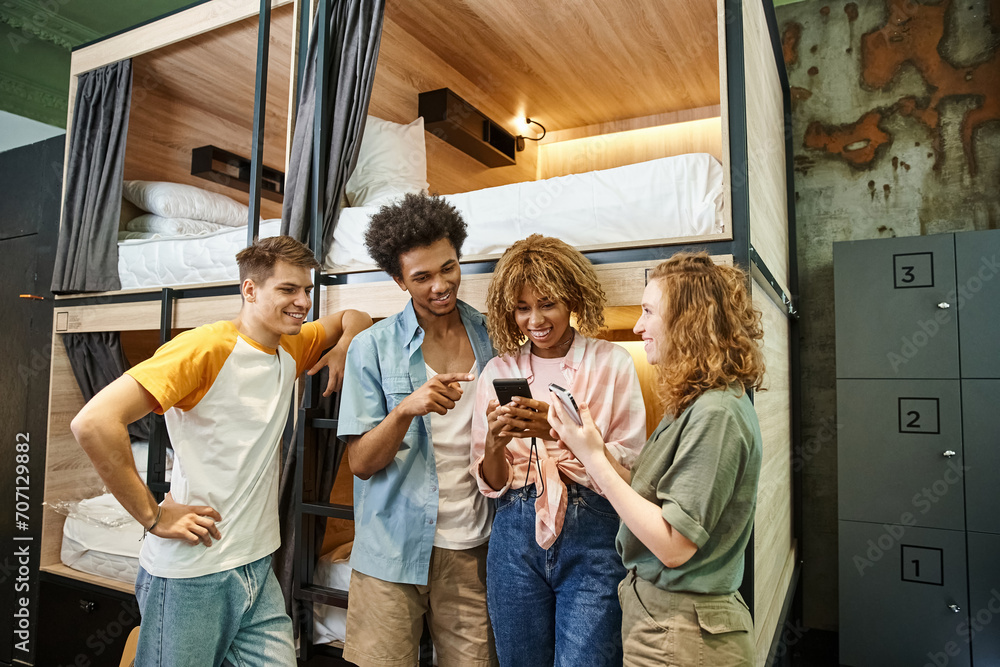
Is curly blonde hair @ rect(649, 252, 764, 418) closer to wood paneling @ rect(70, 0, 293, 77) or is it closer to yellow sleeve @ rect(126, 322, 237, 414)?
yellow sleeve @ rect(126, 322, 237, 414)

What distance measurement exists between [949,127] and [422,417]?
334 centimetres

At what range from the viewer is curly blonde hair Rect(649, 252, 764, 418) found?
4.22 feet

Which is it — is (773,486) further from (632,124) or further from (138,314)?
(138,314)

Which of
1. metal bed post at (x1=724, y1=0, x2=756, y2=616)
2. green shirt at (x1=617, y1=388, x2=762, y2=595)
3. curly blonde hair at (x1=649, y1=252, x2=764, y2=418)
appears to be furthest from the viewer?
metal bed post at (x1=724, y1=0, x2=756, y2=616)

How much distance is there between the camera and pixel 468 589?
67.6 inches

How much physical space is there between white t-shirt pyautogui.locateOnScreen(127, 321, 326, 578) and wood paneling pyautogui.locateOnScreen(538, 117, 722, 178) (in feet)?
8.76

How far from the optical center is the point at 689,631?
1.22 m

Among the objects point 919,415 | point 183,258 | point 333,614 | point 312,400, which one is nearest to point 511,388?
point 312,400

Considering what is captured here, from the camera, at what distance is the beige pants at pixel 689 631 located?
121 centimetres

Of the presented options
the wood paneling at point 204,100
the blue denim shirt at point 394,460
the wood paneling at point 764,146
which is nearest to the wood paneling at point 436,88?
the wood paneling at point 204,100

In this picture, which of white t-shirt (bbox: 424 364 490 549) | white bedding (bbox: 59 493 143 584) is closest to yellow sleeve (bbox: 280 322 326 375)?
white t-shirt (bbox: 424 364 490 549)

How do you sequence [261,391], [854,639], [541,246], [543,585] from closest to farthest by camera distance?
[543,585]
[541,246]
[261,391]
[854,639]

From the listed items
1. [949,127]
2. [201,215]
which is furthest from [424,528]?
[949,127]

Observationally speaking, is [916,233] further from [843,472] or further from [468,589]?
[468,589]
